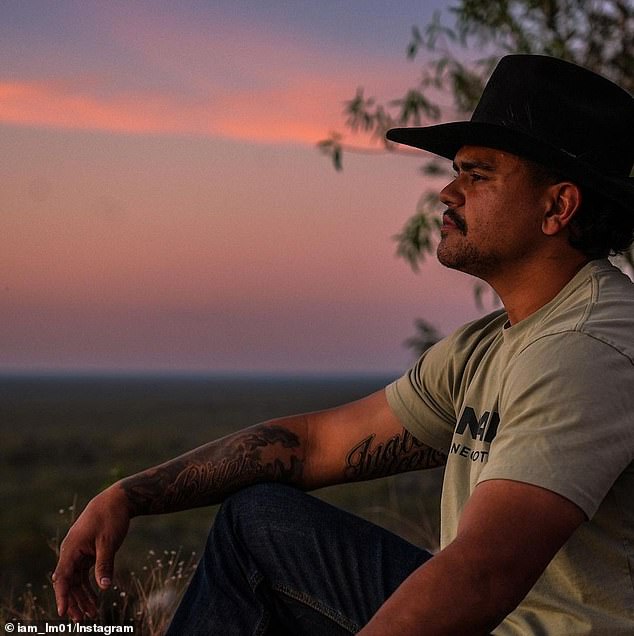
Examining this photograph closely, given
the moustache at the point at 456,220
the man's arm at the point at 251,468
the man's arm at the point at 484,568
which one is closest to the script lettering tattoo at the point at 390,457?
the man's arm at the point at 251,468

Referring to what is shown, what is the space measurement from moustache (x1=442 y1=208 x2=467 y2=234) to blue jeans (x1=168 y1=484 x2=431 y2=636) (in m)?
0.74

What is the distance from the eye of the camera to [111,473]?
3.93 meters

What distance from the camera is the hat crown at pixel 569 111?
106 inches

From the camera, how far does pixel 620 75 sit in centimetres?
648

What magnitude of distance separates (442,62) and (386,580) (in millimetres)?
4357

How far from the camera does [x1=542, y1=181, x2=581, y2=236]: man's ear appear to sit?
2.64 metres

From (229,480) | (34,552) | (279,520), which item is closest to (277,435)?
(229,480)

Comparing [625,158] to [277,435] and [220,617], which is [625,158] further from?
[220,617]

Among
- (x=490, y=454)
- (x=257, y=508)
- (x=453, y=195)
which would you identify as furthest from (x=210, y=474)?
(x=490, y=454)

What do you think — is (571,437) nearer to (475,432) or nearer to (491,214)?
(475,432)

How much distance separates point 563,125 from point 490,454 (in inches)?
38.0

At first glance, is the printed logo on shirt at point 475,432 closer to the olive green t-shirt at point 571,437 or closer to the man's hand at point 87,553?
the olive green t-shirt at point 571,437

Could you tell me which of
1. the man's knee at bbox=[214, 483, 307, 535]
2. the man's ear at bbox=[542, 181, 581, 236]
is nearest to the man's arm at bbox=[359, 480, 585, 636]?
the man's knee at bbox=[214, 483, 307, 535]

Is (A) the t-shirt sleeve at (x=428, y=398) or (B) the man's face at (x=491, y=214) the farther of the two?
(A) the t-shirt sleeve at (x=428, y=398)
